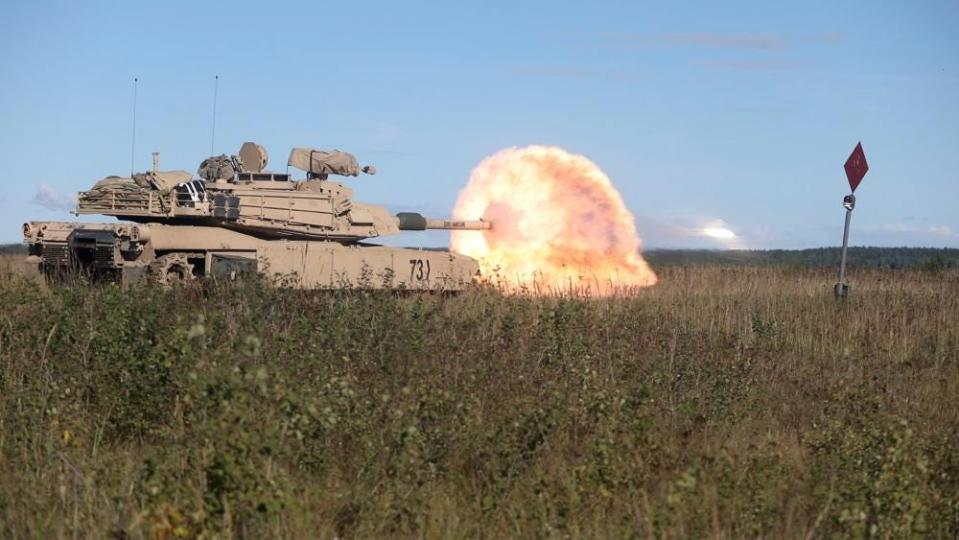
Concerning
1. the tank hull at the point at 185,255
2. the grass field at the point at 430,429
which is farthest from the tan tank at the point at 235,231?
the grass field at the point at 430,429

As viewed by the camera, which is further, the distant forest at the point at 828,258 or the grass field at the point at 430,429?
the distant forest at the point at 828,258

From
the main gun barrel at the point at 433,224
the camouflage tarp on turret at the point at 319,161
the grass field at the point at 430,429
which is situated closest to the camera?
the grass field at the point at 430,429

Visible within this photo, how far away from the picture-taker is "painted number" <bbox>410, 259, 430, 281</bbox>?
22.7m

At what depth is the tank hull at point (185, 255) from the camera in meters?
19.0

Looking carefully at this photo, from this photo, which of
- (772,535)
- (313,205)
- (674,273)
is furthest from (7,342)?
(674,273)

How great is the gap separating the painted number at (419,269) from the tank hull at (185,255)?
0.45 m

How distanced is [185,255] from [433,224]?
6842mm

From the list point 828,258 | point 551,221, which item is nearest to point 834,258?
point 828,258

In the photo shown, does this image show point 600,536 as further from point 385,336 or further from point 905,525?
point 385,336

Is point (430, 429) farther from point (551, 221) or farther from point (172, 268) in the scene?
point (551, 221)

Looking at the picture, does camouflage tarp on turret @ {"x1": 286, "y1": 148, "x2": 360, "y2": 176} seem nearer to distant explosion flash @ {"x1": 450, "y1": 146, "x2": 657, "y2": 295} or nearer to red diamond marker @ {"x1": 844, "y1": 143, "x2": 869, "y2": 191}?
distant explosion flash @ {"x1": 450, "y1": 146, "x2": 657, "y2": 295}

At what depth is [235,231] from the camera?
20.8 m

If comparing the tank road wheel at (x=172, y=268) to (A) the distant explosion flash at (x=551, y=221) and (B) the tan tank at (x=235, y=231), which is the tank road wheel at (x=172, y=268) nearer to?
(B) the tan tank at (x=235, y=231)

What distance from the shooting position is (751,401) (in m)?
10.4
